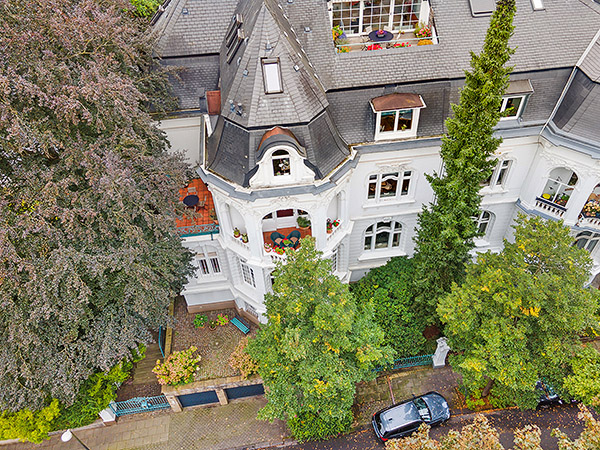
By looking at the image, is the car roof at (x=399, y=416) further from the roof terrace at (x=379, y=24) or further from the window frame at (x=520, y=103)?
the roof terrace at (x=379, y=24)

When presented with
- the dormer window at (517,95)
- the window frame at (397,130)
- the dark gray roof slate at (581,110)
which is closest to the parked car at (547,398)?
the dark gray roof slate at (581,110)

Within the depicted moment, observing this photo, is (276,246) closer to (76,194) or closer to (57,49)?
(76,194)

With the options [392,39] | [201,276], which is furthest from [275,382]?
[392,39]

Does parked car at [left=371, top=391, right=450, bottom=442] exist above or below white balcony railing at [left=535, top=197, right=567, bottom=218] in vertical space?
below

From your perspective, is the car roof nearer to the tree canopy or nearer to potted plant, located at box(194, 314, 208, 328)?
potted plant, located at box(194, 314, 208, 328)

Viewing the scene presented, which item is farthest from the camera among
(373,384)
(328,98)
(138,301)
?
(373,384)

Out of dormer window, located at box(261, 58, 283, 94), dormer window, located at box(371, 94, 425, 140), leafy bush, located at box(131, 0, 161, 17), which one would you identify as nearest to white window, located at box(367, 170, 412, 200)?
dormer window, located at box(371, 94, 425, 140)
